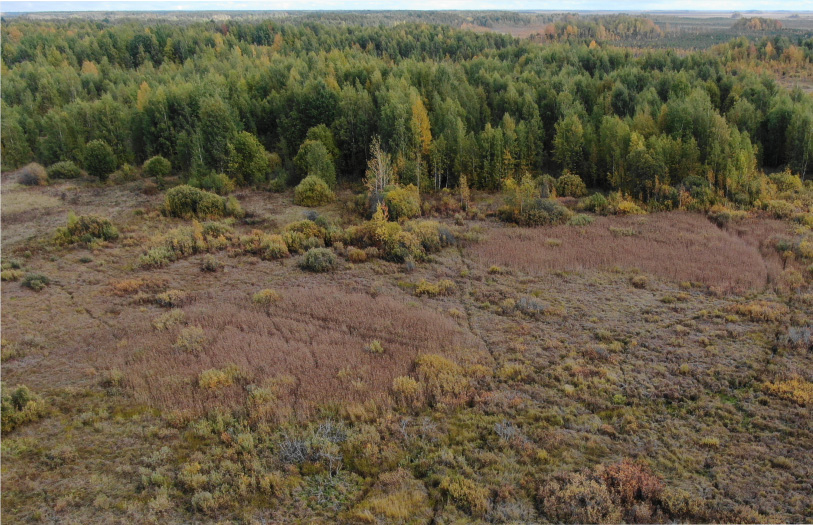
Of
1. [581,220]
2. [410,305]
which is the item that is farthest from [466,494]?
[581,220]

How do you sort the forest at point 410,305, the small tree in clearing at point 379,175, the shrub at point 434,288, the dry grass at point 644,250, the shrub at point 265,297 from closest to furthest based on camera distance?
the forest at point 410,305, the shrub at point 265,297, the shrub at point 434,288, the dry grass at point 644,250, the small tree in clearing at point 379,175

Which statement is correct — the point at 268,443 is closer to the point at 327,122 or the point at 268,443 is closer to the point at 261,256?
the point at 261,256

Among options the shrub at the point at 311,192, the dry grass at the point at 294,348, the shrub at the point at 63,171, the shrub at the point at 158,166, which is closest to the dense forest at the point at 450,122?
the shrub at the point at 63,171

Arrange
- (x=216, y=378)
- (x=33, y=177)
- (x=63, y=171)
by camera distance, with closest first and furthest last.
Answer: (x=216, y=378), (x=33, y=177), (x=63, y=171)

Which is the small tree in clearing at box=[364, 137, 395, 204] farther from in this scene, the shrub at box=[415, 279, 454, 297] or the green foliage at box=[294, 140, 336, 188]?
the shrub at box=[415, 279, 454, 297]

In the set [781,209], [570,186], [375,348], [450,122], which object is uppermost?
[450,122]

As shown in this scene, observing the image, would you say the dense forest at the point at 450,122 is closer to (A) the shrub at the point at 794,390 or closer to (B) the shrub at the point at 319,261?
(B) the shrub at the point at 319,261

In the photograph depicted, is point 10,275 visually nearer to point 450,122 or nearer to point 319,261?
point 319,261
